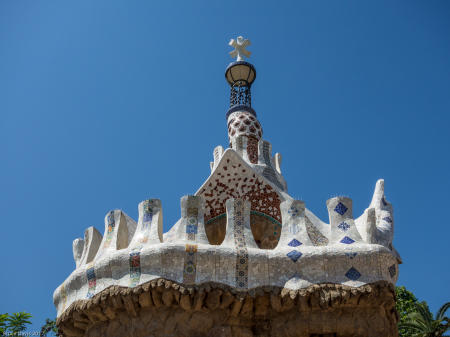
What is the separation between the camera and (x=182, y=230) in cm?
670

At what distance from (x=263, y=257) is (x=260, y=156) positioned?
3.98 meters

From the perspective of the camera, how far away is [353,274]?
6301 millimetres

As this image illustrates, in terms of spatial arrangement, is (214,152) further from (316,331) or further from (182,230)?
(316,331)

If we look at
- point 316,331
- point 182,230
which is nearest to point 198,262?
point 182,230

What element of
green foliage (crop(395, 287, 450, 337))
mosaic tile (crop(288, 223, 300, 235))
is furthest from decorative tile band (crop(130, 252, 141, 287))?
green foliage (crop(395, 287, 450, 337))

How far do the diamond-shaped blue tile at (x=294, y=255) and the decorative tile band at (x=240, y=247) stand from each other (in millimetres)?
555

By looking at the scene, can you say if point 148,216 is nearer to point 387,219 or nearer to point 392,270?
point 392,270

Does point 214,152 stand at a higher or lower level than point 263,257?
higher

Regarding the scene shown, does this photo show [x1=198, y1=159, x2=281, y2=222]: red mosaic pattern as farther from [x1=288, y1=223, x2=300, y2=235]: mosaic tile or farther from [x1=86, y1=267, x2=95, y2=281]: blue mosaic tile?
[x1=86, y1=267, x2=95, y2=281]: blue mosaic tile

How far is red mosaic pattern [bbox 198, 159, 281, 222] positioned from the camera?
877 centimetres

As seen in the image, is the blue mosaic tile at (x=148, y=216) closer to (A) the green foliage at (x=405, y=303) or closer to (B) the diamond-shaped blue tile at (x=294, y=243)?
(B) the diamond-shaped blue tile at (x=294, y=243)

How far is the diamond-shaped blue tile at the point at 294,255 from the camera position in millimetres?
6375

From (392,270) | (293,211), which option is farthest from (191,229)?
(392,270)

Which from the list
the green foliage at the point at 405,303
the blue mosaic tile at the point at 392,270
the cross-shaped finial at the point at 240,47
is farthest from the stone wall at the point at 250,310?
the green foliage at the point at 405,303
